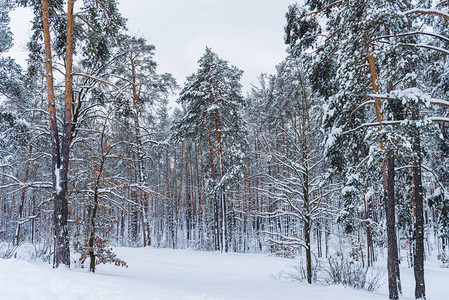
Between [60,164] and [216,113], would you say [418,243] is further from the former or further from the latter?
[216,113]

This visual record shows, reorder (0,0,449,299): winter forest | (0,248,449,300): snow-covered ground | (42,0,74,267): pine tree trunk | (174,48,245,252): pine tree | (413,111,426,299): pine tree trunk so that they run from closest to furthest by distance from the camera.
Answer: (0,248,449,300): snow-covered ground < (0,0,449,299): winter forest < (42,0,74,267): pine tree trunk < (413,111,426,299): pine tree trunk < (174,48,245,252): pine tree

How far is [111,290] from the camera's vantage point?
4.09m

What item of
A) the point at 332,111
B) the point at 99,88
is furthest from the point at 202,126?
the point at 332,111

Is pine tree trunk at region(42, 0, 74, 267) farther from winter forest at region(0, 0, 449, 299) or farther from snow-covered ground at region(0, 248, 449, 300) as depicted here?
snow-covered ground at region(0, 248, 449, 300)

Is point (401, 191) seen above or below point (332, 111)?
below

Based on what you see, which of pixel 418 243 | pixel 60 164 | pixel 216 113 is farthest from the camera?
pixel 216 113

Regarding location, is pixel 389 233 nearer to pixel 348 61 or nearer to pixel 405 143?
pixel 405 143

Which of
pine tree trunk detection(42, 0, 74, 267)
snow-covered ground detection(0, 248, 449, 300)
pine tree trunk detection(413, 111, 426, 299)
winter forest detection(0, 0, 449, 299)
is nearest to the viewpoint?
snow-covered ground detection(0, 248, 449, 300)

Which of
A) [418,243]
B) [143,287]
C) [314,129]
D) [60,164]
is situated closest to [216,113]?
[314,129]

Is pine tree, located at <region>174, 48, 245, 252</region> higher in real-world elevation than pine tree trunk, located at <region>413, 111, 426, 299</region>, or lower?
higher

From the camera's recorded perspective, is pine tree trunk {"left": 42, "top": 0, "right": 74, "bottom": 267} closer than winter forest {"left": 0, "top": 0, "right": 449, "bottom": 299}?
No

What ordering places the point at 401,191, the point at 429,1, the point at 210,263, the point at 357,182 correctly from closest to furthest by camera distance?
1. the point at 429,1
2. the point at 357,182
3. the point at 401,191
4. the point at 210,263

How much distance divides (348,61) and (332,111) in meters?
2.16

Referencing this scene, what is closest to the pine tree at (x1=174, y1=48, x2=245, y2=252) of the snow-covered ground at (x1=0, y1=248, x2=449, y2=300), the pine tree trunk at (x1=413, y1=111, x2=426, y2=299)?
the snow-covered ground at (x1=0, y1=248, x2=449, y2=300)
